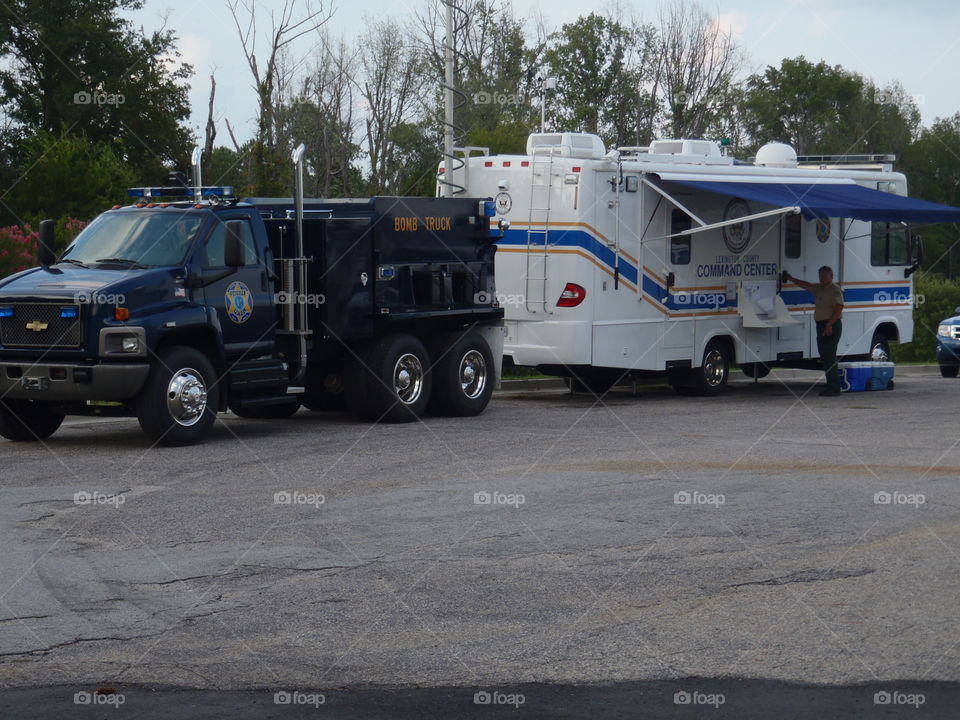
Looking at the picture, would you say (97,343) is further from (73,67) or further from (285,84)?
(73,67)

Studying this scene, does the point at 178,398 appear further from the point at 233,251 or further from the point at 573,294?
the point at 573,294

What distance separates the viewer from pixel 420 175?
1559 inches

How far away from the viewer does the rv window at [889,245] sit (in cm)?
2253

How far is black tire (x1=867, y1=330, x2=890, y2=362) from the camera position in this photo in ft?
74.5

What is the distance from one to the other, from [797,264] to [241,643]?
618 inches

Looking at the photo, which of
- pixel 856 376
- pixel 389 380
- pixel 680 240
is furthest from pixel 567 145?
pixel 856 376

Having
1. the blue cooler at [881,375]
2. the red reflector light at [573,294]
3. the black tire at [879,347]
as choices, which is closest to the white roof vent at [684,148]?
the red reflector light at [573,294]

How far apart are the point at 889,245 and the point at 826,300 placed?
3.46 metres

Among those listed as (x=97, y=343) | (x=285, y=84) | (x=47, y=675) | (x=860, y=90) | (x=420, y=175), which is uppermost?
(x=860, y=90)

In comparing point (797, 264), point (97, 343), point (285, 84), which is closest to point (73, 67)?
point (285, 84)

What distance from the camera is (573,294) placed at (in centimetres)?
1773

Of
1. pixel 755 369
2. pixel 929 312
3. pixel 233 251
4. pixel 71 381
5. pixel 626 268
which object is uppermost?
pixel 233 251

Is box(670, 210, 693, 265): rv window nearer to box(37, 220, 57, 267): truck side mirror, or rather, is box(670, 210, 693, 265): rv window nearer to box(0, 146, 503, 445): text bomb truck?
box(0, 146, 503, 445): text bomb truck

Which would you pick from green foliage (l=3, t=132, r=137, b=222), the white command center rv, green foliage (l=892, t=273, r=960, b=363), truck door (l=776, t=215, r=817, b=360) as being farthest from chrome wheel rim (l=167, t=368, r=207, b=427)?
green foliage (l=892, t=273, r=960, b=363)
